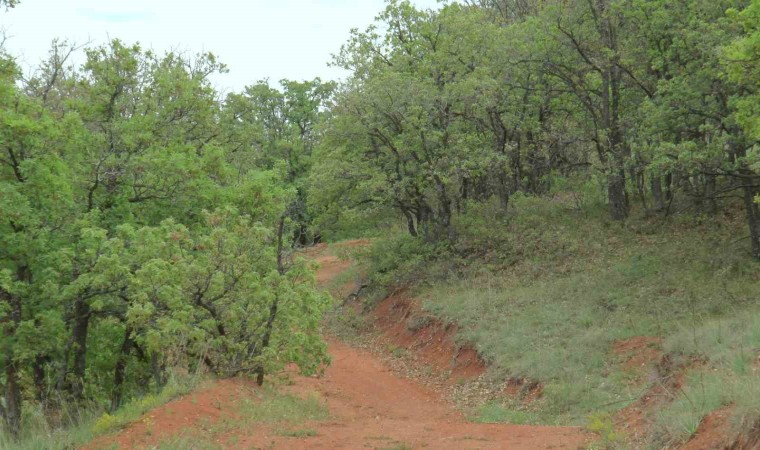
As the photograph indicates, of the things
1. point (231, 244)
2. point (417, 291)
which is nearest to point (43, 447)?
point (231, 244)

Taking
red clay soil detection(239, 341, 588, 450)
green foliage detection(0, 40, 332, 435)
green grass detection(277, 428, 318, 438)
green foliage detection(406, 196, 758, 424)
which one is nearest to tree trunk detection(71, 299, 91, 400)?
green foliage detection(0, 40, 332, 435)

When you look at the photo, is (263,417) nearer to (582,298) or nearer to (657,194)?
(582,298)

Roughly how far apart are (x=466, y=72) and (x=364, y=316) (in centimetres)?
1027

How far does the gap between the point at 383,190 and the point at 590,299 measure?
28.5ft

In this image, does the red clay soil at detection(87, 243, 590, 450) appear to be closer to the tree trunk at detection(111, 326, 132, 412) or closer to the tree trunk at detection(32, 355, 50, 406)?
the tree trunk at detection(111, 326, 132, 412)

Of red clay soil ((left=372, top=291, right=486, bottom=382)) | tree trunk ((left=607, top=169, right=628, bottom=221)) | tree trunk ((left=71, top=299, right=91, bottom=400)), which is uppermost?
tree trunk ((left=607, top=169, right=628, bottom=221))

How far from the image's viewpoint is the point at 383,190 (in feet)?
80.7

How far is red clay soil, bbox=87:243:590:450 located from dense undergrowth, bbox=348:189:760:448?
4.34 ft

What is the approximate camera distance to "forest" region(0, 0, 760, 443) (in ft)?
44.1

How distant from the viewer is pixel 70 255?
13031mm

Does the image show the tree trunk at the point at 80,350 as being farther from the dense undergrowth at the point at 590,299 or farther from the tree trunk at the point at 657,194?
the tree trunk at the point at 657,194

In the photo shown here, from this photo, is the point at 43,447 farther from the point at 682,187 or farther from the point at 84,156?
the point at 682,187

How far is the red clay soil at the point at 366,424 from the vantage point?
10609 mm

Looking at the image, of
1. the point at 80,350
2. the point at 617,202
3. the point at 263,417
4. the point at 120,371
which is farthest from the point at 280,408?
the point at 617,202
